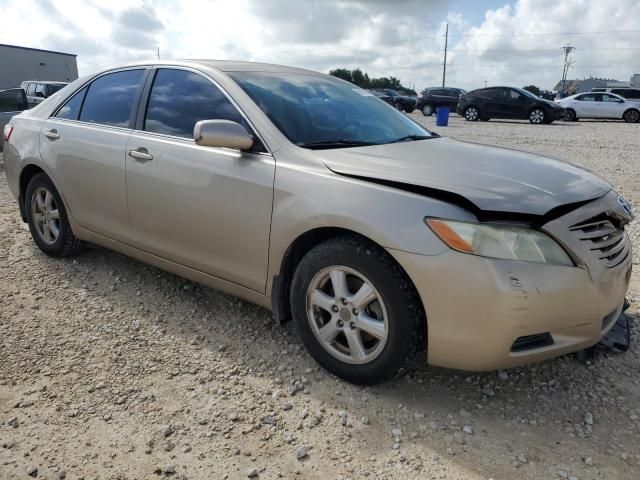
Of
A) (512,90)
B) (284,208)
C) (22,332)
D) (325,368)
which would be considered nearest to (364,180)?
(284,208)

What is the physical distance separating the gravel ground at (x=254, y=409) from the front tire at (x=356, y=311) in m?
0.18

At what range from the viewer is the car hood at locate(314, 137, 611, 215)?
234 cm

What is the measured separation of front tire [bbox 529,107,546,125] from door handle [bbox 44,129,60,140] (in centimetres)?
2088

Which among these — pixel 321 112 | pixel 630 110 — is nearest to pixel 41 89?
pixel 321 112

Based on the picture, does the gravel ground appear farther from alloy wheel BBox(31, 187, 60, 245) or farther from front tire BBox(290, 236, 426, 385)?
alloy wheel BBox(31, 187, 60, 245)

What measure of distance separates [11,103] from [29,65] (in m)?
26.9

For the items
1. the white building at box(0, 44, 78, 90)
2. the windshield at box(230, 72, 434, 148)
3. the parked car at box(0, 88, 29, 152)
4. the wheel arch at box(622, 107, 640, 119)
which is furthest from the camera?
the white building at box(0, 44, 78, 90)

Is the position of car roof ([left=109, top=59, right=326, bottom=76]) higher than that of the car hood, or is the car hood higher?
car roof ([left=109, top=59, right=326, bottom=76])

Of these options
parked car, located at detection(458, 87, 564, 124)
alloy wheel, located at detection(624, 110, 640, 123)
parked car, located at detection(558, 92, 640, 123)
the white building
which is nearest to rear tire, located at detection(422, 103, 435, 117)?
parked car, located at detection(458, 87, 564, 124)

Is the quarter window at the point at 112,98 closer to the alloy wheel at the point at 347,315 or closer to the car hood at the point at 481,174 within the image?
the car hood at the point at 481,174

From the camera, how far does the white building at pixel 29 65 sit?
32.5 meters

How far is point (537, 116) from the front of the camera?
855 inches

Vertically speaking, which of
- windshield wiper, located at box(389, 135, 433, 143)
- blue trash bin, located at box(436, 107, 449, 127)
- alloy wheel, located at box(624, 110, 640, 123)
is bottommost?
windshield wiper, located at box(389, 135, 433, 143)

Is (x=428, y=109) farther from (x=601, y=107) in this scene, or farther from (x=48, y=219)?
(x=48, y=219)
